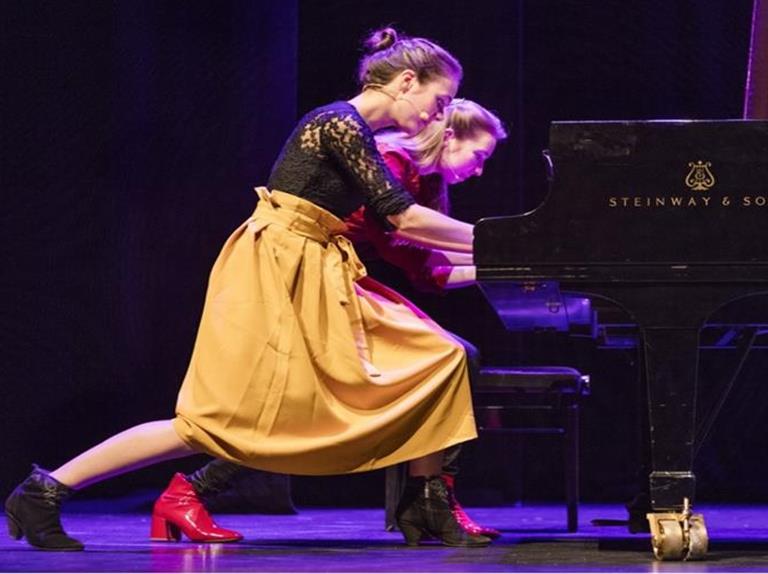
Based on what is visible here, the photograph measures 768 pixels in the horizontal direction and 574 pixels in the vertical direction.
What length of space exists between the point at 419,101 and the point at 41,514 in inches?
57.3

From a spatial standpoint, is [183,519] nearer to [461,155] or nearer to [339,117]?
[339,117]

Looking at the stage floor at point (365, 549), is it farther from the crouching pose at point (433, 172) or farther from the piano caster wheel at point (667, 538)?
the crouching pose at point (433, 172)

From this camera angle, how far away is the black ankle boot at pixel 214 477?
3.86 metres

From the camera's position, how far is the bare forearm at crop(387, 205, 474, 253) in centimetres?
352

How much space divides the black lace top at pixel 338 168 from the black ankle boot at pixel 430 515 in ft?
2.27

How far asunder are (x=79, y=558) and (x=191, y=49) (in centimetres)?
245

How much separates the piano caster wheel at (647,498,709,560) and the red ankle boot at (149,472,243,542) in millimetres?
1201

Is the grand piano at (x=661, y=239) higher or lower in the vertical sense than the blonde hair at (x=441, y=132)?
lower

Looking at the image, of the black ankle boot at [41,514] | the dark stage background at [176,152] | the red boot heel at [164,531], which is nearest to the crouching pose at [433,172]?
the red boot heel at [164,531]

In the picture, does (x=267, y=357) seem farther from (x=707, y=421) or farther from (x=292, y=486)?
(x=292, y=486)

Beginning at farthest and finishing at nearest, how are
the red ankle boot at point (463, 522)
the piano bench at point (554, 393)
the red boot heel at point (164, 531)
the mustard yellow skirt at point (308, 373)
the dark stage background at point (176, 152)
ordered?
the dark stage background at point (176, 152) → the piano bench at point (554, 393) → the red boot heel at point (164, 531) → the red ankle boot at point (463, 522) → the mustard yellow skirt at point (308, 373)

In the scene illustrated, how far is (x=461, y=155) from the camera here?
4098 millimetres

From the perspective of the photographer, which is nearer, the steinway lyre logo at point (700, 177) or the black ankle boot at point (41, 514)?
the steinway lyre logo at point (700, 177)

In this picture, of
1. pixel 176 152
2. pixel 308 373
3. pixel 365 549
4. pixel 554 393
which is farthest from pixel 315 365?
pixel 176 152
